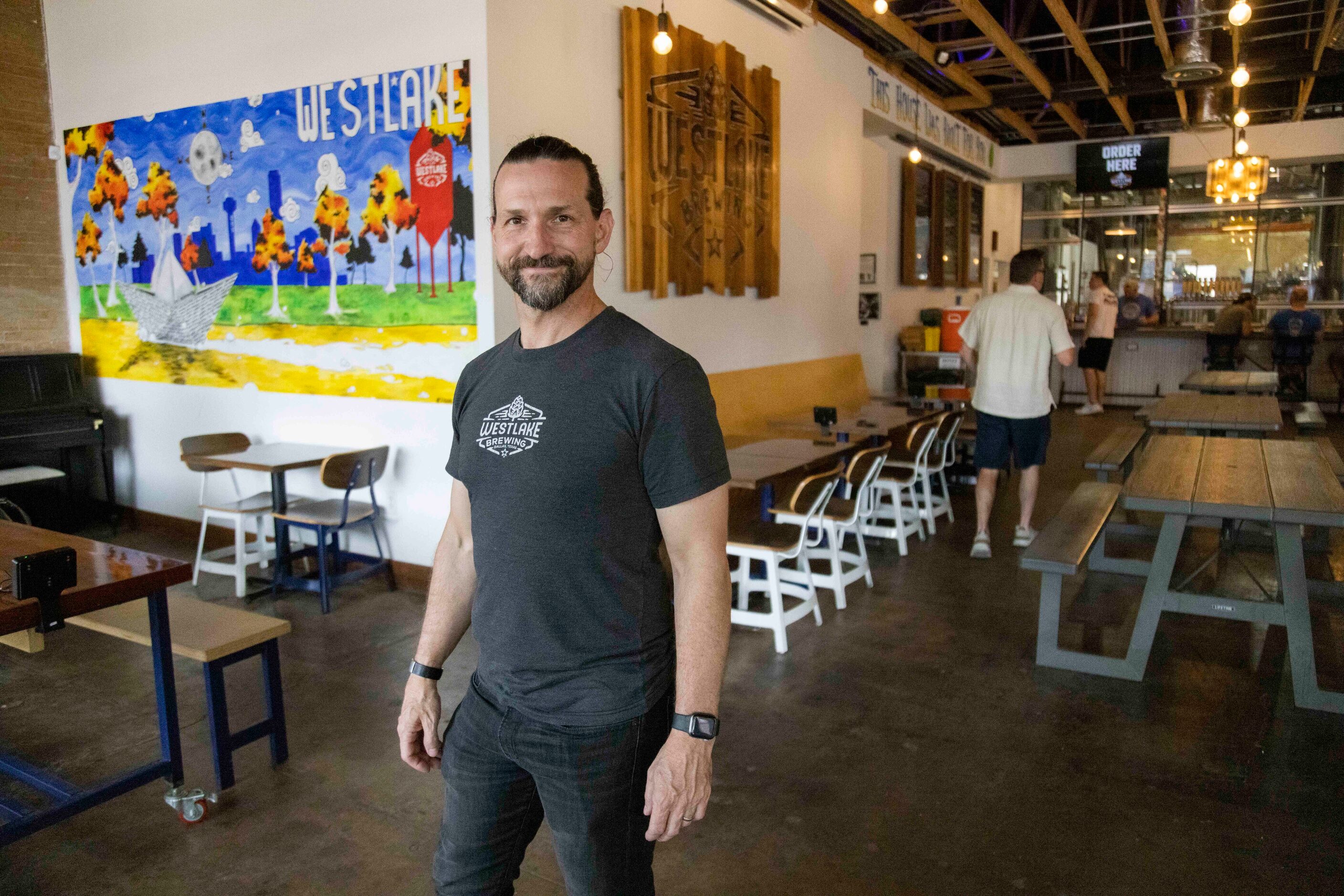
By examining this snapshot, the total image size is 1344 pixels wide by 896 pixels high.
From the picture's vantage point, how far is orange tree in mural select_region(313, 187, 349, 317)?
5.16 meters

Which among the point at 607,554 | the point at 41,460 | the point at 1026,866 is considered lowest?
the point at 1026,866

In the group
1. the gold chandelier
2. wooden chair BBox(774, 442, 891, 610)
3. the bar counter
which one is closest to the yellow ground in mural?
wooden chair BBox(774, 442, 891, 610)

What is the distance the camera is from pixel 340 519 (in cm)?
485

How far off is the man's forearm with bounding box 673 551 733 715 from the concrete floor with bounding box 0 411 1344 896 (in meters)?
1.29

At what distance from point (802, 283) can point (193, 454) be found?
15.5 feet

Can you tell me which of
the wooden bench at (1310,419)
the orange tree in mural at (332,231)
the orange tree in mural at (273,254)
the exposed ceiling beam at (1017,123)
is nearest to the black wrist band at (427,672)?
the orange tree in mural at (332,231)

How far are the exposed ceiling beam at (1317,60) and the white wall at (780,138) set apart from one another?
364 cm

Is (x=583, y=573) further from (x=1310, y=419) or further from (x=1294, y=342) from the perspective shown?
(x=1294, y=342)

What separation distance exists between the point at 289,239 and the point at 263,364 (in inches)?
31.2

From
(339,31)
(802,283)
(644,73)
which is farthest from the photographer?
(802,283)

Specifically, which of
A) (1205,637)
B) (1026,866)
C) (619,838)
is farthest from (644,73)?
(619,838)

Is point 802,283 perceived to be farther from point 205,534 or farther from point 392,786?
point 392,786

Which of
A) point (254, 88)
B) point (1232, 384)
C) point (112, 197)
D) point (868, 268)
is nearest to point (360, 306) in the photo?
point (254, 88)

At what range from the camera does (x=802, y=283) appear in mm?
7820
